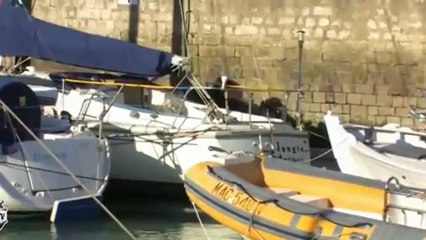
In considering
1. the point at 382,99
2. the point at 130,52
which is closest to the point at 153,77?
the point at 130,52

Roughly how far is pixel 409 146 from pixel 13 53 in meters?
3.97

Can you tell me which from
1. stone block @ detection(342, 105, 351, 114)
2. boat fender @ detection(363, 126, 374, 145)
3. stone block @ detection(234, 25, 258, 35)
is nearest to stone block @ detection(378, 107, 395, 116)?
stone block @ detection(342, 105, 351, 114)

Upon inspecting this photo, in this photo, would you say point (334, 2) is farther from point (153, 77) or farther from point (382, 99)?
point (153, 77)

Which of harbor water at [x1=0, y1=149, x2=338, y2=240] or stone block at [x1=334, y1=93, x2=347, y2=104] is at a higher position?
stone block at [x1=334, y1=93, x2=347, y2=104]

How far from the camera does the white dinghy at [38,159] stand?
1049 cm

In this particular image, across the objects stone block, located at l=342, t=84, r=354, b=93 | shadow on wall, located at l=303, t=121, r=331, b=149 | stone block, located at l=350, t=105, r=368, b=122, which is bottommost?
shadow on wall, located at l=303, t=121, r=331, b=149

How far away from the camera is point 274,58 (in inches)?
660

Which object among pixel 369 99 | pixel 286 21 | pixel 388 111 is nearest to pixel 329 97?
pixel 369 99

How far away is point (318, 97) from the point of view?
16.5 metres

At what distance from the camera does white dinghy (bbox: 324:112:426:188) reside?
10180mm

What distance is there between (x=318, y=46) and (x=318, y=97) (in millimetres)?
721

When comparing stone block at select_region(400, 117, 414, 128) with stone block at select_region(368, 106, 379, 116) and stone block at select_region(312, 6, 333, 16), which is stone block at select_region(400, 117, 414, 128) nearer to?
stone block at select_region(368, 106, 379, 116)

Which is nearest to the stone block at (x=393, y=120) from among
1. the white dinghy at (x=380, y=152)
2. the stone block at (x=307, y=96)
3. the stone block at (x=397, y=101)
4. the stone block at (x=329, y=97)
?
the stone block at (x=397, y=101)

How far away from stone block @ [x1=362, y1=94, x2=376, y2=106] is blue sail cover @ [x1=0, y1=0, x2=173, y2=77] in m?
4.13
